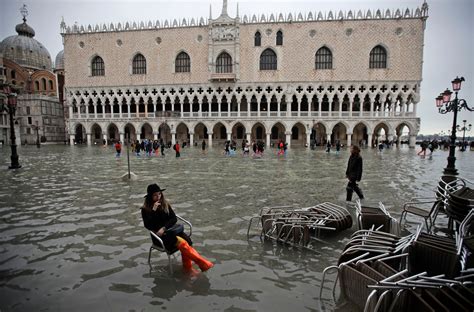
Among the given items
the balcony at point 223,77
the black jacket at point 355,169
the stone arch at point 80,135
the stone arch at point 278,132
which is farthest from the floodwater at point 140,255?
the stone arch at point 80,135

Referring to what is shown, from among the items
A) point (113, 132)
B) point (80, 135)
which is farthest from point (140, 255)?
point (80, 135)

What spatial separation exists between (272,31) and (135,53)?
19.0m

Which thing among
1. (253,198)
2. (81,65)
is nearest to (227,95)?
A: (81,65)

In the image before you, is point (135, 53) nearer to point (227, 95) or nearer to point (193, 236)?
point (227, 95)

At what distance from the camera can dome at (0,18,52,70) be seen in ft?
193

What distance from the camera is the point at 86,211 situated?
659 centimetres

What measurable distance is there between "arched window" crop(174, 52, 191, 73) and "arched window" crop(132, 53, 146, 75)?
483 cm

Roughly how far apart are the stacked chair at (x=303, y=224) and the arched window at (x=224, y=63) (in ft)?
114

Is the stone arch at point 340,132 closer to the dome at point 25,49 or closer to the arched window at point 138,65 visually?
the arched window at point 138,65

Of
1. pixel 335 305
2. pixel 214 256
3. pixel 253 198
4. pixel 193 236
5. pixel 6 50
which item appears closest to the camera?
pixel 335 305

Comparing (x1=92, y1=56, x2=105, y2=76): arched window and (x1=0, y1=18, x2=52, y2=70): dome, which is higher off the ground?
(x1=0, y1=18, x2=52, y2=70): dome

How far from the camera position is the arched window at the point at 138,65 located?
3988 cm

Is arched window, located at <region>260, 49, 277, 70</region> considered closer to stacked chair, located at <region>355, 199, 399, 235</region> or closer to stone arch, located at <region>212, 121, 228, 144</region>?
stone arch, located at <region>212, 121, 228, 144</region>

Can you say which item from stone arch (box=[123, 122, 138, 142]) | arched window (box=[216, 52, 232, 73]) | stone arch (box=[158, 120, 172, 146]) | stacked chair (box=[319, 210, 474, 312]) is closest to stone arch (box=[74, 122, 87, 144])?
stone arch (box=[123, 122, 138, 142])
